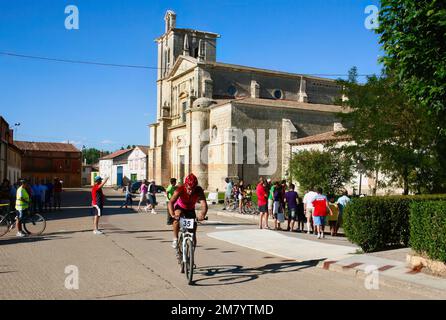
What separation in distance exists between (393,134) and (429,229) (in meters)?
7.79

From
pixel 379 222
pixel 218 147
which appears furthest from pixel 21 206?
pixel 218 147

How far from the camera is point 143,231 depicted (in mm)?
15000

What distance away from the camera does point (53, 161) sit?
266ft

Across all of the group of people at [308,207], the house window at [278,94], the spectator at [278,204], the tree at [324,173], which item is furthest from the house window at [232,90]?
the spectator at [278,204]

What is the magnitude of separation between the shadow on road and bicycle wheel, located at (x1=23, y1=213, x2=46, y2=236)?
754 cm

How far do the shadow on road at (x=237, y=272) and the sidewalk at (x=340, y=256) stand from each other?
1.61ft

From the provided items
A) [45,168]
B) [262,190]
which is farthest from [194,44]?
[262,190]

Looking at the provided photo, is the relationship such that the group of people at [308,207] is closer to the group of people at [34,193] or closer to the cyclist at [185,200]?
the cyclist at [185,200]

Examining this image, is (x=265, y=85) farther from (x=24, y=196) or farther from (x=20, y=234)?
(x=20, y=234)

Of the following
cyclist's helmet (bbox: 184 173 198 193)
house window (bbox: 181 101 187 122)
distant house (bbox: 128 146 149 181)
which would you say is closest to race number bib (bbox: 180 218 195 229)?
cyclist's helmet (bbox: 184 173 198 193)

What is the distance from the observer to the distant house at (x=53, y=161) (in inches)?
3093

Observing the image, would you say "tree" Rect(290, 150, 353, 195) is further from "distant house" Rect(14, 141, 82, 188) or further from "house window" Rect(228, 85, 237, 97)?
"distant house" Rect(14, 141, 82, 188)
